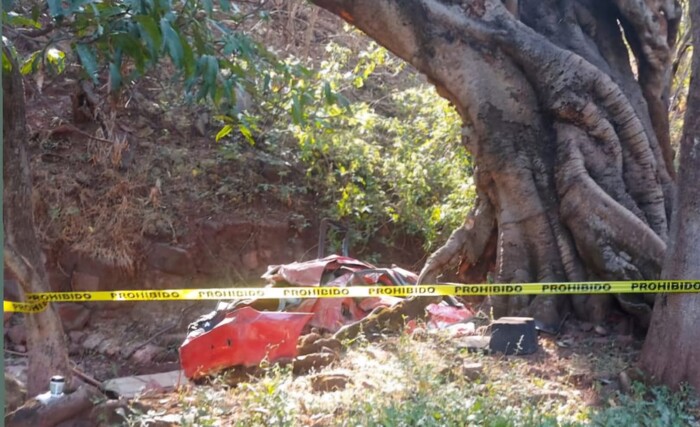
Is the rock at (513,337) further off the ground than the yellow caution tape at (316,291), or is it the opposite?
the yellow caution tape at (316,291)

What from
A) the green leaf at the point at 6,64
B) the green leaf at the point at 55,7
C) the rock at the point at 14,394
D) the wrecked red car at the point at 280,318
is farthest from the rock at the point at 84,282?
the green leaf at the point at 55,7

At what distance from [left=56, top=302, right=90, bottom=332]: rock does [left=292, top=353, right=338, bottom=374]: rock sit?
4702mm

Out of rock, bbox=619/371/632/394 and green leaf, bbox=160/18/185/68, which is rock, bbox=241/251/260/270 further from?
green leaf, bbox=160/18/185/68

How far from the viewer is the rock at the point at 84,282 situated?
32.3ft

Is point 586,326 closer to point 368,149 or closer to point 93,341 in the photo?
point 368,149

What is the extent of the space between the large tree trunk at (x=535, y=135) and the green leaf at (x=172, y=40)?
3.41m

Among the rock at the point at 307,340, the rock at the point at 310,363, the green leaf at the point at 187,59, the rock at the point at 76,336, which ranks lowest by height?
the rock at the point at 76,336

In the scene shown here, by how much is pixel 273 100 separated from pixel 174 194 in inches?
72.5

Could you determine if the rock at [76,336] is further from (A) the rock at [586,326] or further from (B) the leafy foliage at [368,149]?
(A) the rock at [586,326]

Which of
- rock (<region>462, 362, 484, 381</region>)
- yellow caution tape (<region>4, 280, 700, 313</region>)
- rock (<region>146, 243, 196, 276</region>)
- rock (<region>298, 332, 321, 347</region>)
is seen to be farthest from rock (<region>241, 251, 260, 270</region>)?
rock (<region>462, 362, 484, 381</region>)

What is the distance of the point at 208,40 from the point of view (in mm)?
4504

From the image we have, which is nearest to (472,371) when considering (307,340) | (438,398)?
(438,398)

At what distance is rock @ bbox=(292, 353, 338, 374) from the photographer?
5.71 meters

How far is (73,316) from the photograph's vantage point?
31.2ft
